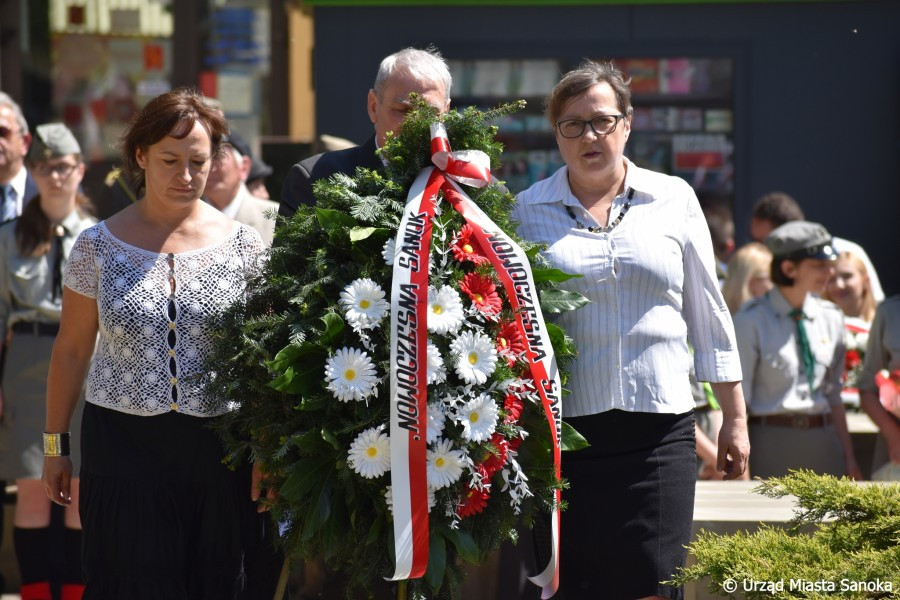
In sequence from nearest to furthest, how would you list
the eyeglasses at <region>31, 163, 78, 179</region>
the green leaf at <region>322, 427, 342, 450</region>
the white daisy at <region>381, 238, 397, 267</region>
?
the green leaf at <region>322, 427, 342, 450</region> → the white daisy at <region>381, 238, 397, 267</region> → the eyeglasses at <region>31, 163, 78, 179</region>

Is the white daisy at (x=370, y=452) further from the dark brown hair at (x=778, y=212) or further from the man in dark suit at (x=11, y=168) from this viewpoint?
the dark brown hair at (x=778, y=212)

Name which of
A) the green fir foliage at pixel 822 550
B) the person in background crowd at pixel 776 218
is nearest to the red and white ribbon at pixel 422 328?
the green fir foliage at pixel 822 550

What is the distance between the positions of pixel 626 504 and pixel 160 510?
1.36 meters

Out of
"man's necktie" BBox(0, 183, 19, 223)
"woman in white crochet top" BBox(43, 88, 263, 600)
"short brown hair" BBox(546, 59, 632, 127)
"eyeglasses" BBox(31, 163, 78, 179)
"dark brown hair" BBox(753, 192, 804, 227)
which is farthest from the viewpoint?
"dark brown hair" BBox(753, 192, 804, 227)

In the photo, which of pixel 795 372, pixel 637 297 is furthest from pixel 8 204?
pixel 795 372

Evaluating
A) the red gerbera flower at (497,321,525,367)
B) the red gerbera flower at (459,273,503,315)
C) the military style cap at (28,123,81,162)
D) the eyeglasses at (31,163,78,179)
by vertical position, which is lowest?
the red gerbera flower at (497,321,525,367)

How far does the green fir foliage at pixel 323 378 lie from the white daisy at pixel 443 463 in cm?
5

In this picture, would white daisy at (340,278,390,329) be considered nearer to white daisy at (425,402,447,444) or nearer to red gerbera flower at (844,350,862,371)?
white daisy at (425,402,447,444)

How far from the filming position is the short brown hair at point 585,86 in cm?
358

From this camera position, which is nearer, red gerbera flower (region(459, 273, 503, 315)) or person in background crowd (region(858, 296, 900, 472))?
red gerbera flower (region(459, 273, 503, 315))

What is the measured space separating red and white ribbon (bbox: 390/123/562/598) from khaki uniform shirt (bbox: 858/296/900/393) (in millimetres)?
2682

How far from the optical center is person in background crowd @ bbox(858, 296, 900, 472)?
211 inches

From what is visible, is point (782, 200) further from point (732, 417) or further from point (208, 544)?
point (208, 544)

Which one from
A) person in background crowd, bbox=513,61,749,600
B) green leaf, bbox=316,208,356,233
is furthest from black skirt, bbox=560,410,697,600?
green leaf, bbox=316,208,356,233
